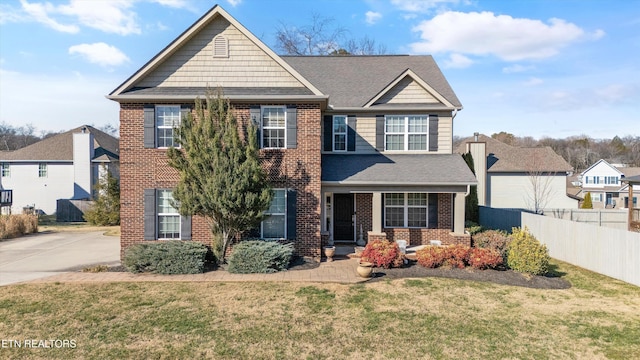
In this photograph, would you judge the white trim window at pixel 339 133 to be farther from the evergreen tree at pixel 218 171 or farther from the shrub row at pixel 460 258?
the shrub row at pixel 460 258

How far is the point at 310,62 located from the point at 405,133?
754 centimetres

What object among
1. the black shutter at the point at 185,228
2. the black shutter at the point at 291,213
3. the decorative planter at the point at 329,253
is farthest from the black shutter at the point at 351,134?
the black shutter at the point at 185,228

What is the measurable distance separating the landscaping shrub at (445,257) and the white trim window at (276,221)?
4.91m

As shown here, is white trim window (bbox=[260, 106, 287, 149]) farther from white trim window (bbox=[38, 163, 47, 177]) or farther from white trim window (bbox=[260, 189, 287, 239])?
white trim window (bbox=[38, 163, 47, 177])

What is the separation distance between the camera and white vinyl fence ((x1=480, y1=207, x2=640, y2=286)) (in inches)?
441

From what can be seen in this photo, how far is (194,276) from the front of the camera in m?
11.1

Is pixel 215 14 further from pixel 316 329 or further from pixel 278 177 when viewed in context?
pixel 316 329

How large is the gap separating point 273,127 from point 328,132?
363 centimetres

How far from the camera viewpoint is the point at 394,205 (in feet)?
50.7

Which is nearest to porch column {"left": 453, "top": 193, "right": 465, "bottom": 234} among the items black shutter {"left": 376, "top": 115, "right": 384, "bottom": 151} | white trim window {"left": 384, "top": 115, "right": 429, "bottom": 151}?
white trim window {"left": 384, "top": 115, "right": 429, "bottom": 151}

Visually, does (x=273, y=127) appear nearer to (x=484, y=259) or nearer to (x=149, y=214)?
(x=149, y=214)

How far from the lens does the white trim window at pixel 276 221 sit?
42.0 ft

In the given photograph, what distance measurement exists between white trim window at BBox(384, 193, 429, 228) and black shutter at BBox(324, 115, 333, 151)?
3326 millimetres

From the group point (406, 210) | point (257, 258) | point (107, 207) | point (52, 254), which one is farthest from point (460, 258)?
point (107, 207)
